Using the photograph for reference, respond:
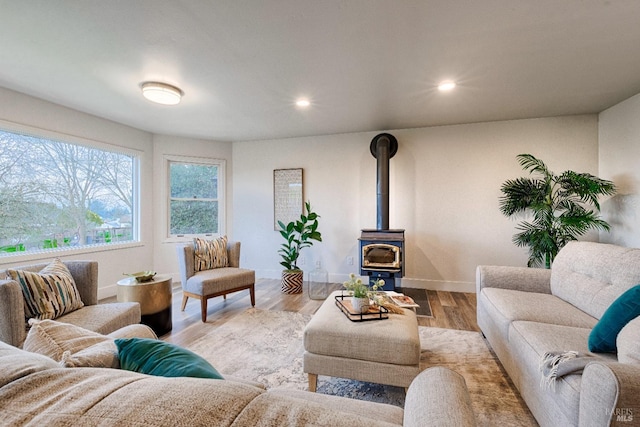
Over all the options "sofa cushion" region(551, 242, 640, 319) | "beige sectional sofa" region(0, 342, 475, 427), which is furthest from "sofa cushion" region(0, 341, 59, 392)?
"sofa cushion" region(551, 242, 640, 319)

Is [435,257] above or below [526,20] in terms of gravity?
below

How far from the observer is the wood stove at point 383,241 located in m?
3.78

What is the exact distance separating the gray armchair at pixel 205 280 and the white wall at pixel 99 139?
150 centimetres

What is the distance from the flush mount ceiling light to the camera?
2723 mm

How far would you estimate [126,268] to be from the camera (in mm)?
4168

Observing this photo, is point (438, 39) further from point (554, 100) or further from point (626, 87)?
point (626, 87)

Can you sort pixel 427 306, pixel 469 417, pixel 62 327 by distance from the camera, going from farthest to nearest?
1. pixel 427 306
2. pixel 62 327
3. pixel 469 417

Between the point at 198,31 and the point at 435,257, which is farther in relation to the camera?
the point at 435,257

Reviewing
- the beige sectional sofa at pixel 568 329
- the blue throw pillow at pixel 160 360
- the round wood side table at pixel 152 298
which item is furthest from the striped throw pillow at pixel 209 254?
the beige sectional sofa at pixel 568 329

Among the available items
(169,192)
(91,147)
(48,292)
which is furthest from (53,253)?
(48,292)

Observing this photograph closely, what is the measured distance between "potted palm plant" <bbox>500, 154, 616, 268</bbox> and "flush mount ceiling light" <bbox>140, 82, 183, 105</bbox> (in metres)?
4.10

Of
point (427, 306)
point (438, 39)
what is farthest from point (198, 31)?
point (427, 306)

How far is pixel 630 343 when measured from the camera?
46.1 inches

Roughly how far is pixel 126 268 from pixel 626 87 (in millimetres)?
6479
